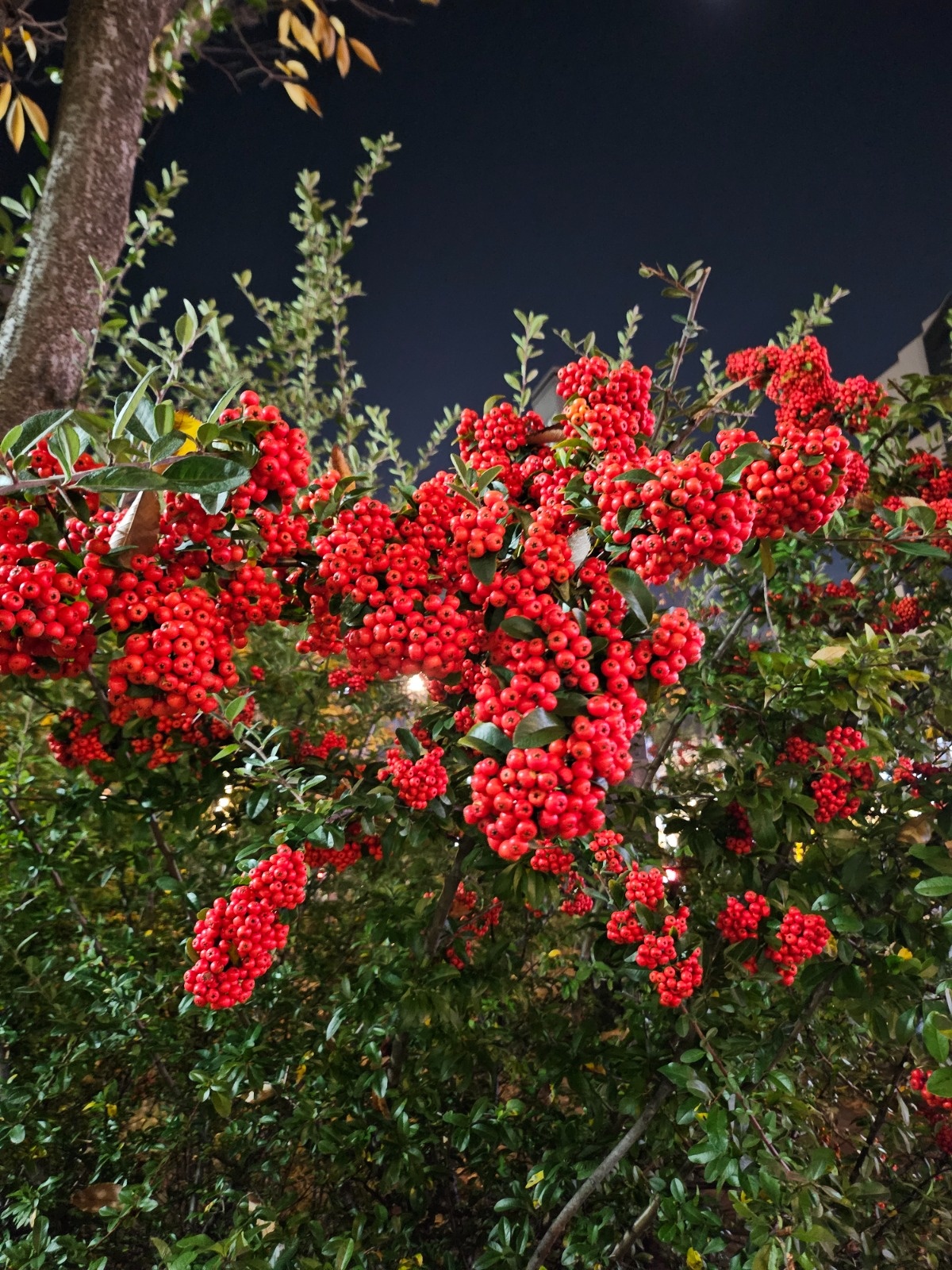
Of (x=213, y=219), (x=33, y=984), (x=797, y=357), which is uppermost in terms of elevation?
(x=213, y=219)

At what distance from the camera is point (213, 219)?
3.94 m

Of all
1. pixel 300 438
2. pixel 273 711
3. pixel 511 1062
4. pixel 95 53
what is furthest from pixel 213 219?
pixel 511 1062

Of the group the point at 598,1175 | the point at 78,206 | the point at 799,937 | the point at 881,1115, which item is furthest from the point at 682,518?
the point at 881,1115

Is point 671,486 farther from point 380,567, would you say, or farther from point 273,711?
point 273,711

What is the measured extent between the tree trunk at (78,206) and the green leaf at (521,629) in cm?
109

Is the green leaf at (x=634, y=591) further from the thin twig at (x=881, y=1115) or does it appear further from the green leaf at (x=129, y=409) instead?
the thin twig at (x=881, y=1115)

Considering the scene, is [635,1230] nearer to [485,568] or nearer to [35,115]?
[485,568]

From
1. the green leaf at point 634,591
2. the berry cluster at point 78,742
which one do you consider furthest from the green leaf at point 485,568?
the berry cluster at point 78,742

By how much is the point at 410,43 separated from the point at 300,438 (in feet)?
15.0

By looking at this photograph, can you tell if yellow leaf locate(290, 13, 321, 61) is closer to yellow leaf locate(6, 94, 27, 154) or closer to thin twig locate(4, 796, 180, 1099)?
yellow leaf locate(6, 94, 27, 154)

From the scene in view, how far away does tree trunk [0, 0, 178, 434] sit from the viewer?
4.00 feet

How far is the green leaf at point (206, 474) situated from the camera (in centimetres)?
73

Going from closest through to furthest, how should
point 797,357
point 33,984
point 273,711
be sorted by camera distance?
point 33,984 → point 797,357 → point 273,711

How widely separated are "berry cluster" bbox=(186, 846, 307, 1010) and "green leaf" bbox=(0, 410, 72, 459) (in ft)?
2.81
